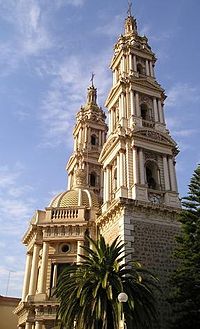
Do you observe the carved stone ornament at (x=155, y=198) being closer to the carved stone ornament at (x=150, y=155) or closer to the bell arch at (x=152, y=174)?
the bell arch at (x=152, y=174)

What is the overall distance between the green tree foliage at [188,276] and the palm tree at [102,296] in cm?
174

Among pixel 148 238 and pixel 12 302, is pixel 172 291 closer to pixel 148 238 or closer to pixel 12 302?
pixel 148 238

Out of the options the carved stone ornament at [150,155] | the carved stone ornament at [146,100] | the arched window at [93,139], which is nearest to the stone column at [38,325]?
the carved stone ornament at [150,155]

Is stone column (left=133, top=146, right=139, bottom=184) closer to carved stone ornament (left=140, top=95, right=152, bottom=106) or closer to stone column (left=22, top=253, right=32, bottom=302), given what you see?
carved stone ornament (left=140, top=95, right=152, bottom=106)

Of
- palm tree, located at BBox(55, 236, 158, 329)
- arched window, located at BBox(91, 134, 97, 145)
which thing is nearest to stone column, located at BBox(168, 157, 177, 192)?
palm tree, located at BBox(55, 236, 158, 329)

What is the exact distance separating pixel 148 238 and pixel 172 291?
3.12 metres

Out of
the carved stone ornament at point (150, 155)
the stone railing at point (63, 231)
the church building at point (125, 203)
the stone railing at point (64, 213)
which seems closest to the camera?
the church building at point (125, 203)

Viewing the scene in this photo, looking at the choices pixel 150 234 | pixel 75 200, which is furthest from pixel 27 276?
pixel 150 234

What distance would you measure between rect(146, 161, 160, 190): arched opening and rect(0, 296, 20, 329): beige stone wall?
20.2m

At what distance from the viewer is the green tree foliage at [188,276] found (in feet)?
64.3

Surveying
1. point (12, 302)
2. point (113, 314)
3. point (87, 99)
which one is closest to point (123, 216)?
point (113, 314)

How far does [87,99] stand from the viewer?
156ft

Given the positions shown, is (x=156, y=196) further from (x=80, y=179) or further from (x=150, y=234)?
(x=80, y=179)

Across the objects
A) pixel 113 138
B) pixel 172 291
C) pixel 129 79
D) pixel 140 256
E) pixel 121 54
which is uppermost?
pixel 121 54
